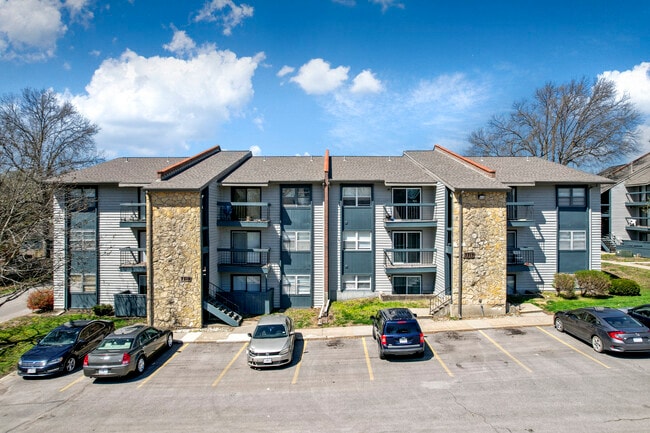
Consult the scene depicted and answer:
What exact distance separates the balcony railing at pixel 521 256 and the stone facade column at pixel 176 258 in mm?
19348

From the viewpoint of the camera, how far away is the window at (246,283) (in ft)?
79.8

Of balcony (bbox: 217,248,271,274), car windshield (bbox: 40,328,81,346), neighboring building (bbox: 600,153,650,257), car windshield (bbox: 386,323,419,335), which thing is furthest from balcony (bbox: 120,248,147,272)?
Answer: neighboring building (bbox: 600,153,650,257)

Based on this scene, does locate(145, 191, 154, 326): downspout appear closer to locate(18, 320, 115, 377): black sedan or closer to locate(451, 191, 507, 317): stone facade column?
locate(18, 320, 115, 377): black sedan

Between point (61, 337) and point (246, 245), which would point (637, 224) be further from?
point (61, 337)

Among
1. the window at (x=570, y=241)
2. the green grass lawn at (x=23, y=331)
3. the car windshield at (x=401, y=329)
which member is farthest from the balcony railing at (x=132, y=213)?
the window at (x=570, y=241)

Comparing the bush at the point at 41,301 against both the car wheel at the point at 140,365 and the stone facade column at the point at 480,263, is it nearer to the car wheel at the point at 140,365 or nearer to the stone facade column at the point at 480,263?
the car wheel at the point at 140,365

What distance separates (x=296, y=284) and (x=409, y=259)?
25.6ft

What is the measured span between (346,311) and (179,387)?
10.9m

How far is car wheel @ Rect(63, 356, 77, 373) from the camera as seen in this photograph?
49.5 feet

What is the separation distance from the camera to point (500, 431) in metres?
9.92

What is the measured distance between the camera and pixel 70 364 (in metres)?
15.3

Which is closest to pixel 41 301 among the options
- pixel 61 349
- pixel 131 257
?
pixel 131 257

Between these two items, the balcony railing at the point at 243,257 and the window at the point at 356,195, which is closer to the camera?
the balcony railing at the point at 243,257

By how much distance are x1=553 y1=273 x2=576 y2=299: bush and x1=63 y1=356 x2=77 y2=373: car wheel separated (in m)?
26.7
